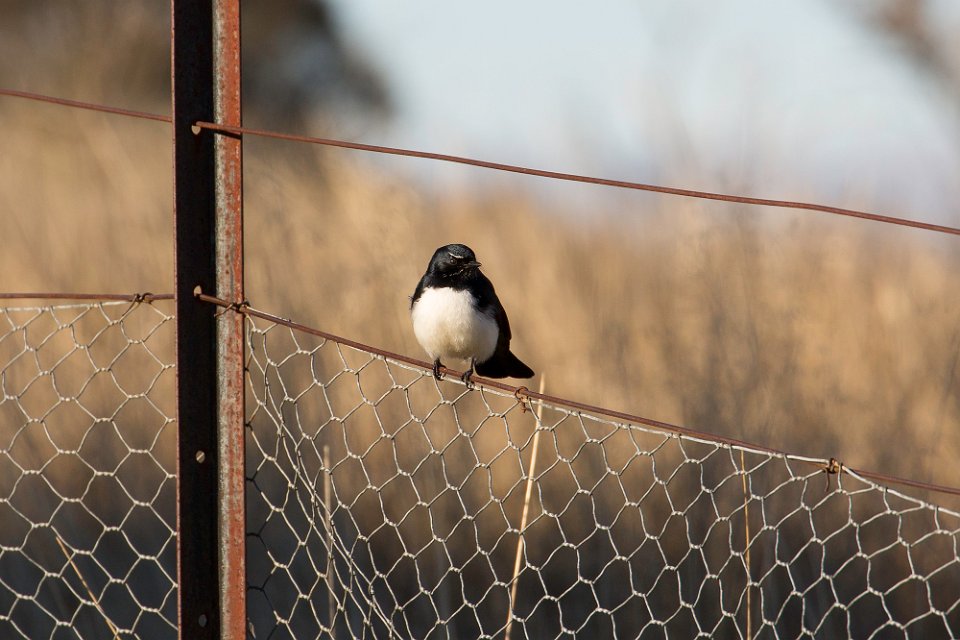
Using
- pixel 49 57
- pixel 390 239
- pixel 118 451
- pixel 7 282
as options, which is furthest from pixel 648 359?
pixel 49 57

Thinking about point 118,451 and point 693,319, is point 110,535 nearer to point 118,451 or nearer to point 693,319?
point 118,451

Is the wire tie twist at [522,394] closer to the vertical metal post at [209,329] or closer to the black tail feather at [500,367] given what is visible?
the vertical metal post at [209,329]

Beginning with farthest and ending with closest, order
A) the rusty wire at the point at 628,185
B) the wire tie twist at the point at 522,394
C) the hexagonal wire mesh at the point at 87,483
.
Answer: the hexagonal wire mesh at the point at 87,483 → the wire tie twist at the point at 522,394 → the rusty wire at the point at 628,185

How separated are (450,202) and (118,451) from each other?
1.75m

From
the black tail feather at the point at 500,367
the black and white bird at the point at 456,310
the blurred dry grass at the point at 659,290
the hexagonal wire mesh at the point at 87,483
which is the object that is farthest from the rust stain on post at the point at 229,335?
the blurred dry grass at the point at 659,290

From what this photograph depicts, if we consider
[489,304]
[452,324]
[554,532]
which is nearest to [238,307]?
[452,324]

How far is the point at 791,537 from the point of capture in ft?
13.9

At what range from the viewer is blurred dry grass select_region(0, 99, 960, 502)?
4309mm

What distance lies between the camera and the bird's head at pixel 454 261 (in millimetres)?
3727

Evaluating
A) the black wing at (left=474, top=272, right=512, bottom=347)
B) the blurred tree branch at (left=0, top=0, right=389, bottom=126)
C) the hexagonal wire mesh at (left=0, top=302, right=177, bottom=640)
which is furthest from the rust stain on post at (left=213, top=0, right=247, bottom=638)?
the blurred tree branch at (left=0, top=0, right=389, bottom=126)

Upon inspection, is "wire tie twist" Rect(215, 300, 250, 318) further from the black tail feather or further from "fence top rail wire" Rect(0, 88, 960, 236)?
the black tail feather

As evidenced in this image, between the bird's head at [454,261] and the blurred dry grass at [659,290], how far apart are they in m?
0.89

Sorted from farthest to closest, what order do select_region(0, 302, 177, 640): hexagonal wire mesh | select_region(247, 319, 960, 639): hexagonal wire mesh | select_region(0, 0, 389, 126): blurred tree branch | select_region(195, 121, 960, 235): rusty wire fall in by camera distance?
1. select_region(0, 0, 389, 126): blurred tree branch
2. select_region(0, 302, 177, 640): hexagonal wire mesh
3. select_region(247, 319, 960, 639): hexagonal wire mesh
4. select_region(195, 121, 960, 235): rusty wire

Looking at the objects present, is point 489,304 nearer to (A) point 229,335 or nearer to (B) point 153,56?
(A) point 229,335
